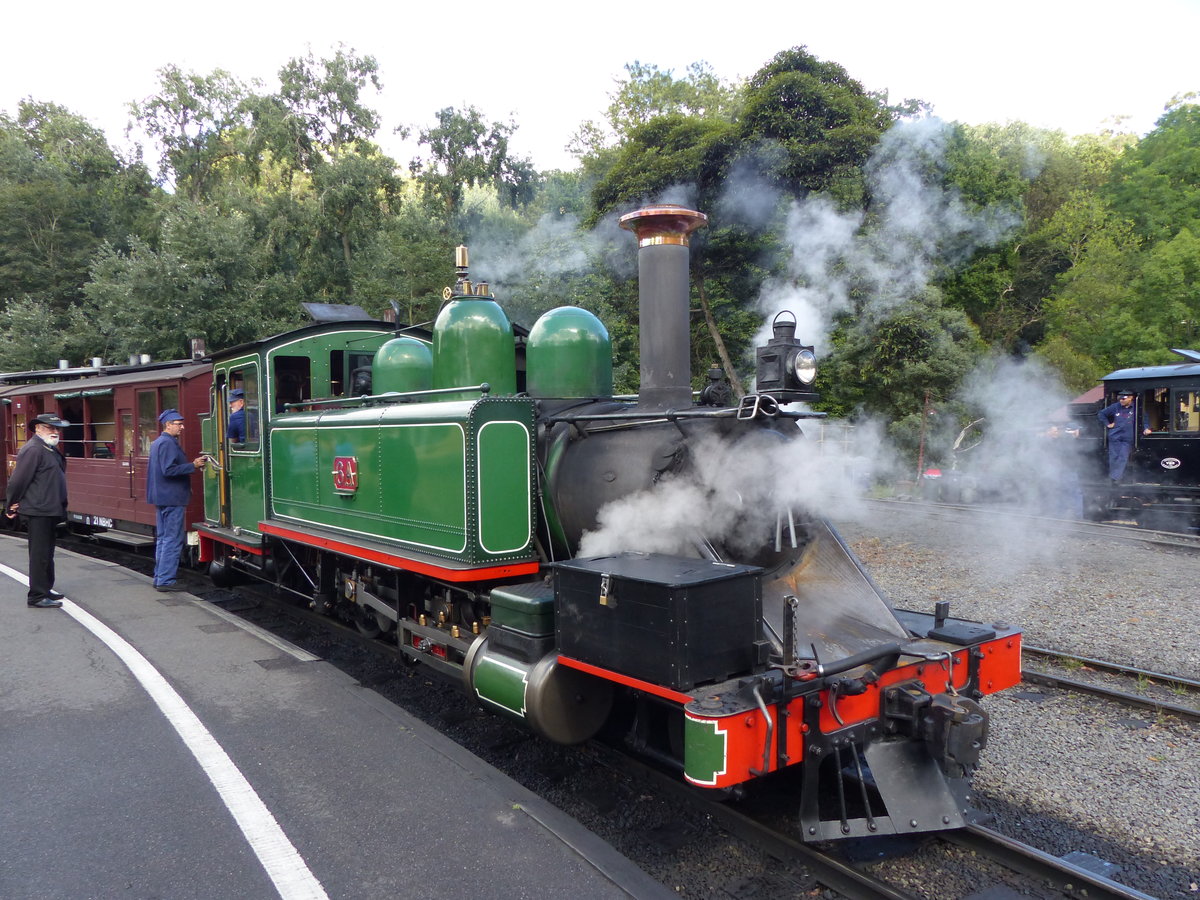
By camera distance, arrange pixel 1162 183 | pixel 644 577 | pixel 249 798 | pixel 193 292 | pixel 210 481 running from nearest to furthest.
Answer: pixel 644 577, pixel 249 798, pixel 210 481, pixel 193 292, pixel 1162 183

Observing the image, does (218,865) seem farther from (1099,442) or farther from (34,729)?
(1099,442)

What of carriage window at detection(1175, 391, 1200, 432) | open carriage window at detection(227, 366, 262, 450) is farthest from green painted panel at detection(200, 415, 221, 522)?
carriage window at detection(1175, 391, 1200, 432)

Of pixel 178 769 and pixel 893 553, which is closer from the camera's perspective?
pixel 178 769

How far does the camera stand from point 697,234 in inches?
546

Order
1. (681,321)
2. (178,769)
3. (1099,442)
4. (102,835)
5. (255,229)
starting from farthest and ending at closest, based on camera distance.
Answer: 1. (255,229)
2. (1099,442)
3. (681,321)
4. (178,769)
5. (102,835)

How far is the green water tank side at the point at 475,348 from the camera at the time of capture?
5074 mm

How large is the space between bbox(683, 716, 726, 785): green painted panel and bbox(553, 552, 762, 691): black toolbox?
196 millimetres

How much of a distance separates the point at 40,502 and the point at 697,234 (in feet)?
33.9

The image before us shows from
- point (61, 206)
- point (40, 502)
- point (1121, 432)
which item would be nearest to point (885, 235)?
point (1121, 432)

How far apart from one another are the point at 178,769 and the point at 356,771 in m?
0.85

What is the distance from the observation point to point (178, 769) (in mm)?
3859

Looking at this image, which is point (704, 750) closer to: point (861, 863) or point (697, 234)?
A: point (861, 863)

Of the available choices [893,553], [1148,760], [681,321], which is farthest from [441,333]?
[893,553]

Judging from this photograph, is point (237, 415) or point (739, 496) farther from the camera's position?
point (237, 415)
